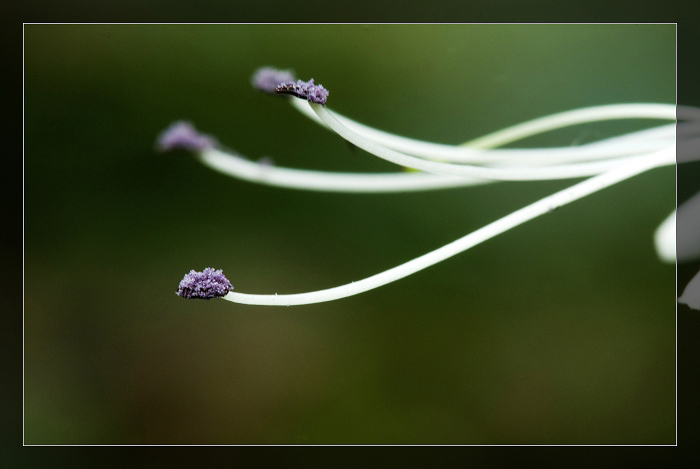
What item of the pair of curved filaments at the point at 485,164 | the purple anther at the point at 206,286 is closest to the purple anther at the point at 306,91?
the pair of curved filaments at the point at 485,164

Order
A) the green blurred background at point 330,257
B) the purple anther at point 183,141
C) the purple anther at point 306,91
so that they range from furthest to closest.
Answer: the green blurred background at point 330,257
the purple anther at point 183,141
the purple anther at point 306,91

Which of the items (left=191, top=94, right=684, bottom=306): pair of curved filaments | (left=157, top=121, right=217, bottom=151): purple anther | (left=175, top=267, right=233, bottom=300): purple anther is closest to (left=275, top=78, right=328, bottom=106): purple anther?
(left=191, top=94, right=684, bottom=306): pair of curved filaments

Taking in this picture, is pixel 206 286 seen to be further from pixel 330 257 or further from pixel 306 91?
pixel 330 257

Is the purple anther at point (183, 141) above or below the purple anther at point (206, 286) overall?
above

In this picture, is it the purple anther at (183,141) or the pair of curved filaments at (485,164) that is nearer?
the pair of curved filaments at (485,164)

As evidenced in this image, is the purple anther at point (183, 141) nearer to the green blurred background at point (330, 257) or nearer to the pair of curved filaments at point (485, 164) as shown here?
the pair of curved filaments at point (485, 164)

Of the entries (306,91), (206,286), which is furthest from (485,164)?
(206,286)

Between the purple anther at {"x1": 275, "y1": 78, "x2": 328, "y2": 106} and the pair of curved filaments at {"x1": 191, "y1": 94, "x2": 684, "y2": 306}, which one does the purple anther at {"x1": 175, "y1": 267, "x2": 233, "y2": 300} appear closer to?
the pair of curved filaments at {"x1": 191, "y1": 94, "x2": 684, "y2": 306}
